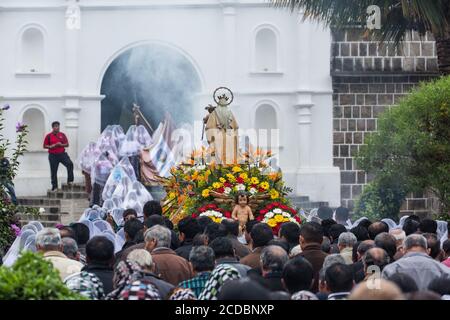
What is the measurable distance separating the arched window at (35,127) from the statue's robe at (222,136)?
9.66m

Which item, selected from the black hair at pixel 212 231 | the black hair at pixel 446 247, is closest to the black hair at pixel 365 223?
the black hair at pixel 446 247

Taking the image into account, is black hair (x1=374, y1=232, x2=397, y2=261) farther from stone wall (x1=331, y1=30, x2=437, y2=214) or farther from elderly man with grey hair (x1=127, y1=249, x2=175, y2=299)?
stone wall (x1=331, y1=30, x2=437, y2=214)

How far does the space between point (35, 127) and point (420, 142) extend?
1361 centimetres

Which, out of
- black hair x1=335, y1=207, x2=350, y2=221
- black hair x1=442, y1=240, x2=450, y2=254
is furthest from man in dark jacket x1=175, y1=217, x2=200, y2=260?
black hair x1=335, y1=207, x2=350, y2=221

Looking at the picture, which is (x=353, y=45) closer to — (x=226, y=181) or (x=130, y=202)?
(x=130, y=202)

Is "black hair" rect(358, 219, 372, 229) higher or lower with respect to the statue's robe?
lower

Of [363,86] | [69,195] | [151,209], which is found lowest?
[151,209]

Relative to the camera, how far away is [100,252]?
894 cm

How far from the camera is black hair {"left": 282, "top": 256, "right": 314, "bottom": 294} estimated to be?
26.1ft

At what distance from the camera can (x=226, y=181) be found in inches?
701

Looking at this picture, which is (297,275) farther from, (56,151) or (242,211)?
(56,151)

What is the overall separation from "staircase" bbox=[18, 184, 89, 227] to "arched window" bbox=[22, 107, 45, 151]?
2.02m

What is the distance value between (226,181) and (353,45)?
35.6 ft

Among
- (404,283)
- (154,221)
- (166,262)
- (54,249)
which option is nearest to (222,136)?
(154,221)
